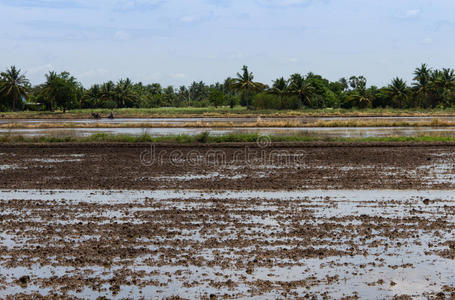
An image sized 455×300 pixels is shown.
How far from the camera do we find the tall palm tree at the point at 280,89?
94.8m

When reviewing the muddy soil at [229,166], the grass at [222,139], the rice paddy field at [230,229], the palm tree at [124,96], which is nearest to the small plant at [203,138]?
the grass at [222,139]

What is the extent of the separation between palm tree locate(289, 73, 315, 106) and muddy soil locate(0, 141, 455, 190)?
65724mm

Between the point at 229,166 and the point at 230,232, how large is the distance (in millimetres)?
11255

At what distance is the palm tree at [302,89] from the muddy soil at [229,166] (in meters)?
65.7

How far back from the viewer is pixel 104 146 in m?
30.6

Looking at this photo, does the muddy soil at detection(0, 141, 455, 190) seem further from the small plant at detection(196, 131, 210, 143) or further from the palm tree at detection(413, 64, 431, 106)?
the palm tree at detection(413, 64, 431, 106)

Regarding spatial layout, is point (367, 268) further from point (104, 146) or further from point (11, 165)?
point (104, 146)

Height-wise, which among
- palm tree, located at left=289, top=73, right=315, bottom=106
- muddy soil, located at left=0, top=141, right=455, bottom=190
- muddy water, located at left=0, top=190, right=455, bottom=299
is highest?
palm tree, located at left=289, top=73, right=315, bottom=106

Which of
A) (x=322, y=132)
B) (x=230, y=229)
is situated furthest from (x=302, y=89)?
(x=230, y=229)

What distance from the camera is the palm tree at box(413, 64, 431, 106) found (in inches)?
3841

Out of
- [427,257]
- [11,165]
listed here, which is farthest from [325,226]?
[11,165]

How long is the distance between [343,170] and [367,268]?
38.8 ft

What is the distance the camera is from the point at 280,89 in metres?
96.6

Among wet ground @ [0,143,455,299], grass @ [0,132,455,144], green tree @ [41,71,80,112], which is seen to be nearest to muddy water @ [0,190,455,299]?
wet ground @ [0,143,455,299]
